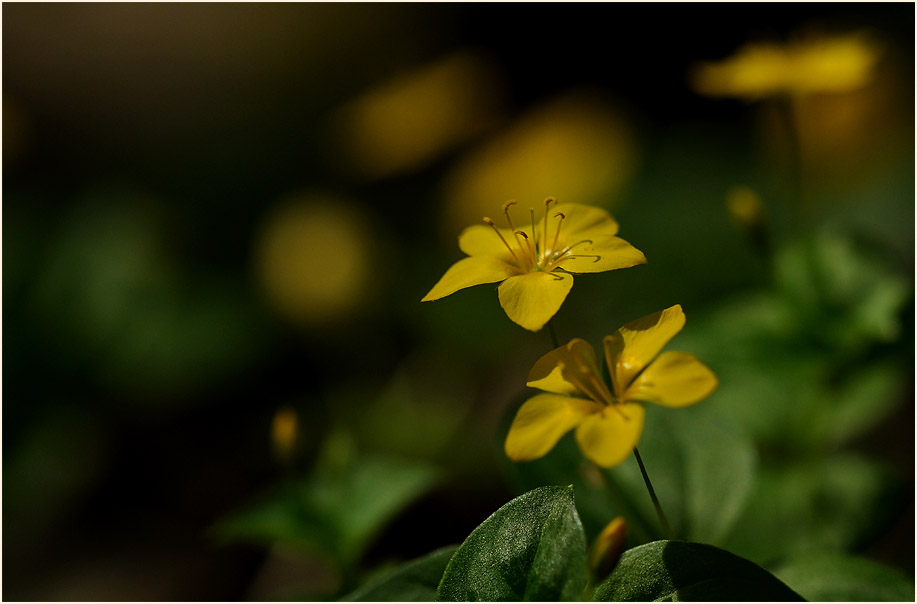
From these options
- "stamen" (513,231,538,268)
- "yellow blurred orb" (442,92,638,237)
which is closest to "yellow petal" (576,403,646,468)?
"stamen" (513,231,538,268)

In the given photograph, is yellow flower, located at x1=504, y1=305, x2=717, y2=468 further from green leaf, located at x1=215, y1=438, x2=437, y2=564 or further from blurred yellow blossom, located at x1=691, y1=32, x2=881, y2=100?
blurred yellow blossom, located at x1=691, y1=32, x2=881, y2=100

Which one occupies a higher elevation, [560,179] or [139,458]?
[560,179]

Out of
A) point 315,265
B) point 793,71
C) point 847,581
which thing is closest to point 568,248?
point 847,581

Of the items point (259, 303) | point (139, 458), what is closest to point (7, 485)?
point (139, 458)

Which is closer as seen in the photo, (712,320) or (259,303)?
(712,320)

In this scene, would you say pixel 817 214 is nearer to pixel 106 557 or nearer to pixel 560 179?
pixel 560 179

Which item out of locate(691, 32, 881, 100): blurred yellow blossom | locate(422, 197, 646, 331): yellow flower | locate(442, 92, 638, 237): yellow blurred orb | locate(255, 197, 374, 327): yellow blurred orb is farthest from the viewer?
locate(442, 92, 638, 237): yellow blurred orb

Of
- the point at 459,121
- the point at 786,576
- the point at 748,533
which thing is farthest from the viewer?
the point at 459,121

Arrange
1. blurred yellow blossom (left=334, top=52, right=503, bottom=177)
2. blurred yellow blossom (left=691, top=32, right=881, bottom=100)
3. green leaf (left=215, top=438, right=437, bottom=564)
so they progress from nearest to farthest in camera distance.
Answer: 1. green leaf (left=215, top=438, right=437, bottom=564)
2. blurred yellow blossom (left=691, top=32, right=881, bottom=100)
3. blurred yellow blossom (left=334, top=52, right=503, bottom=177)
